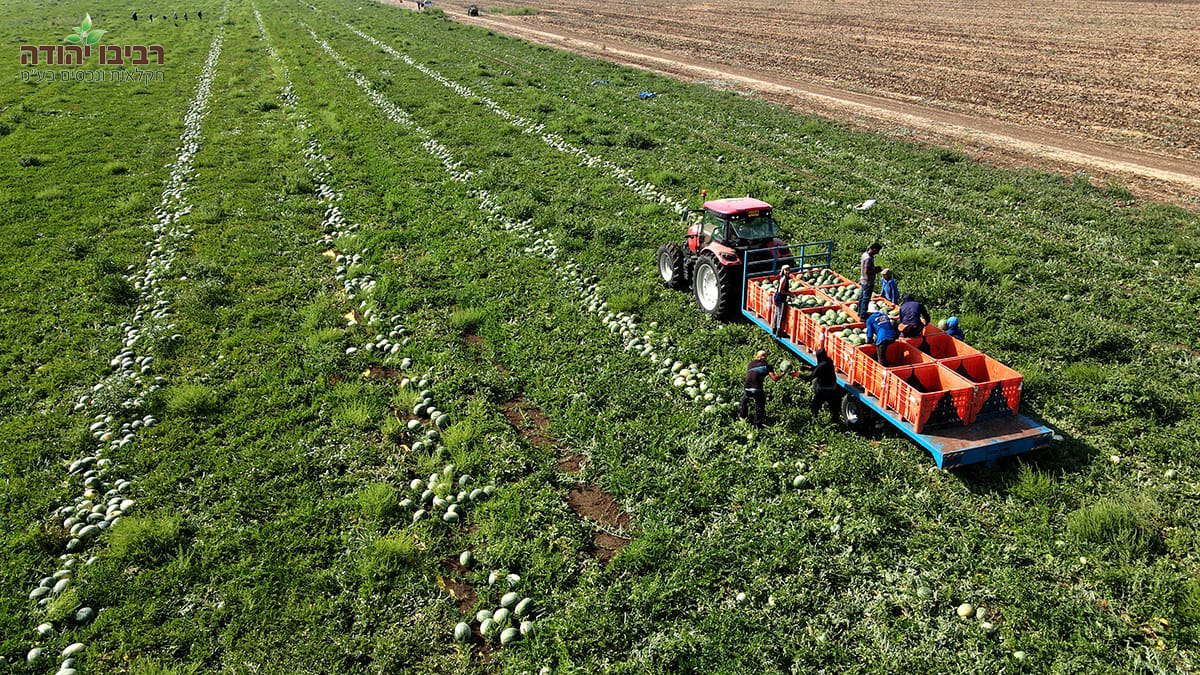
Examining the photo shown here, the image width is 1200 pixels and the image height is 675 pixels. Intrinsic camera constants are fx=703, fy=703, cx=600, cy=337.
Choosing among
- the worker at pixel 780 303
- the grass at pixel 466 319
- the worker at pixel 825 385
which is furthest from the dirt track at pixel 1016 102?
the grass at pixel 466 319

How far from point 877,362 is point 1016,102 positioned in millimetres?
31342

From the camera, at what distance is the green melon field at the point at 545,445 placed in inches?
313

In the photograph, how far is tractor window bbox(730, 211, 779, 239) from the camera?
47.3 feet

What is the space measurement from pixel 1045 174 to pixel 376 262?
70.8ft

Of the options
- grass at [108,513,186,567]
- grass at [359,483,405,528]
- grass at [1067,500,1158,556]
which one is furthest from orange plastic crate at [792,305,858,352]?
grass at [108,513,186,567]

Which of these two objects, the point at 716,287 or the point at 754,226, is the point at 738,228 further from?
the point at 716,287

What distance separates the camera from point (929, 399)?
962 centimetres

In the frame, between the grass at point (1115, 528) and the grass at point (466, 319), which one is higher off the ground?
the grass at point (466, 319)

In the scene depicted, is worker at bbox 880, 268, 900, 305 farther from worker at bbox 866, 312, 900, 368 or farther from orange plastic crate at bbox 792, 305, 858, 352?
worker at bbox 866, 312, 900, 368

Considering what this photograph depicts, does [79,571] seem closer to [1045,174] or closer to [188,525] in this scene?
[188,525]

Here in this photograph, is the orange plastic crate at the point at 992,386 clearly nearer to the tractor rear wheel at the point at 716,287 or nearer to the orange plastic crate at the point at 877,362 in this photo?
the orange plastic crate at the point at 877,362

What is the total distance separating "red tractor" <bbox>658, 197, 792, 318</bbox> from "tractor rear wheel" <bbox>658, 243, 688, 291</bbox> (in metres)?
0.30

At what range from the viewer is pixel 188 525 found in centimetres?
959

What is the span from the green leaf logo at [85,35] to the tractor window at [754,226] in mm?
67852
